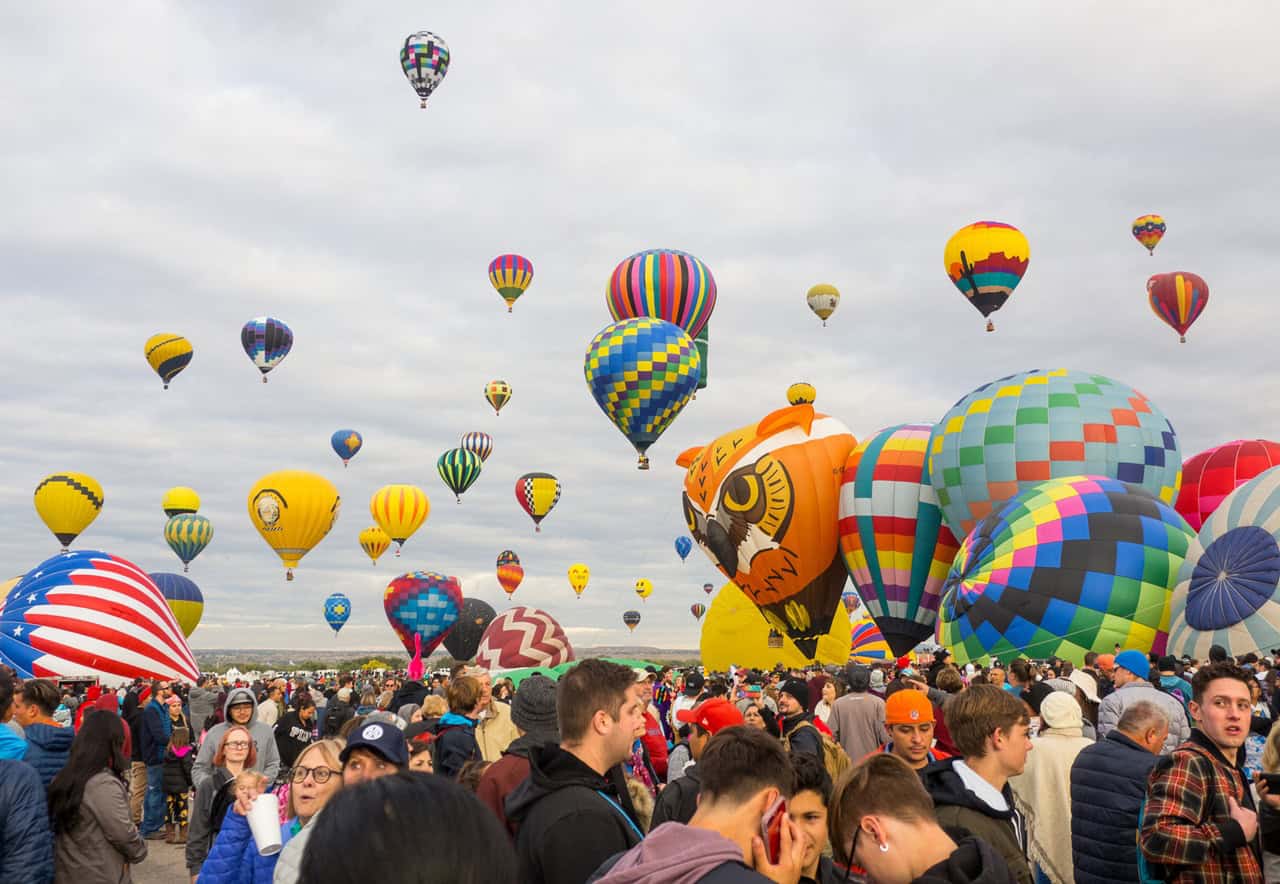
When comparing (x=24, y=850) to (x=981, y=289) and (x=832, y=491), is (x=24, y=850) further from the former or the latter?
(x=981, y=289)

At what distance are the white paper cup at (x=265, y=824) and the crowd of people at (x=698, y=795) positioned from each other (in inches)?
0.7

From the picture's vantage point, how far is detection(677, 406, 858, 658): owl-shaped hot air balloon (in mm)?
25109

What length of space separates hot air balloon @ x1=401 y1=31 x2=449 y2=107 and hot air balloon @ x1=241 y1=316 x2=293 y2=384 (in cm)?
952

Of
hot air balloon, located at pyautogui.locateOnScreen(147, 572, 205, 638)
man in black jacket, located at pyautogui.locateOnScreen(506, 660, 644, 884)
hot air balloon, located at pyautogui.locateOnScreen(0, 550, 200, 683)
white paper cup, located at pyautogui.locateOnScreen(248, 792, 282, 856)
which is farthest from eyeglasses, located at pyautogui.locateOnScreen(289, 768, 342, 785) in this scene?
hot air balloon, located at pyautogui.locateOnScreen(147, 572, 205, 638)

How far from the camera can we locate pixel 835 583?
26.9m

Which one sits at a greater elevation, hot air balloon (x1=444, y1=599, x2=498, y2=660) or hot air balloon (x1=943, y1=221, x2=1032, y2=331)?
hot air balloon (x1=943, y1=221, x2=1032, y2=331)

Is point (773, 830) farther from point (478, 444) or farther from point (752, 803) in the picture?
point (478, 444)

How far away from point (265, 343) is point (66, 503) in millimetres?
8654

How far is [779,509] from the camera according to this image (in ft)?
82.1

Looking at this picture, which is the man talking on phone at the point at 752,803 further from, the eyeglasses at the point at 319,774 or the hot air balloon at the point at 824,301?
the hot air balloon at the point at 824,301

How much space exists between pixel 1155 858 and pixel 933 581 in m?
21.0

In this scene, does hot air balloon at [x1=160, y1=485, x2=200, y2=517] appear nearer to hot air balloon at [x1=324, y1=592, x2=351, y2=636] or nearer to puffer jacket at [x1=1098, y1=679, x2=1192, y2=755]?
hot air balloon at [x1=324, y1=592, x2=351, y2=636]

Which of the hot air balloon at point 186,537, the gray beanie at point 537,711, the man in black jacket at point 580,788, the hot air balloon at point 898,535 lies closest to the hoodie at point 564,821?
the man in black jacket at point 580,788

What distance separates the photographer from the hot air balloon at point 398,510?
44.5m
